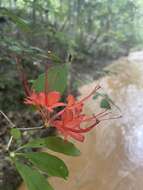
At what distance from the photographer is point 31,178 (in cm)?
78

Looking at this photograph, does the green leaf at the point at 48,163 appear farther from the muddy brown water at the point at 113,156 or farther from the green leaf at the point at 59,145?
the muddy brown water at the point at 113,156

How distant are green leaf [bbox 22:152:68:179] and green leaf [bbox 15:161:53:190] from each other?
18mm

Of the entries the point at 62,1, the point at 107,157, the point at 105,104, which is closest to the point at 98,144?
the point at 107,157

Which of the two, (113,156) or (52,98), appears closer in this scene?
(52,98)

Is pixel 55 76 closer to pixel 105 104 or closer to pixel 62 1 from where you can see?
pixel 105 104

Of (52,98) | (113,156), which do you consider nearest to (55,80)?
(52,98)

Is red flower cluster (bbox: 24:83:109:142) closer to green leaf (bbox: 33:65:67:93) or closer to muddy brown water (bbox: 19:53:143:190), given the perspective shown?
green leaf (bbox: 33:65:67:93)

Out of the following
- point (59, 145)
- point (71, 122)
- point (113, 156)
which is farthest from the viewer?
point (113, 156)

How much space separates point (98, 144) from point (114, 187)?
0.64 metres

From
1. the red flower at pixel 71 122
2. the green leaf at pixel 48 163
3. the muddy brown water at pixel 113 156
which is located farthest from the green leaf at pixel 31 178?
the muddy brown water at pixel 113 156

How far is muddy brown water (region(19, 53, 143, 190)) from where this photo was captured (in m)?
2.74

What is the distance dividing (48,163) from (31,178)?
0.05 metres

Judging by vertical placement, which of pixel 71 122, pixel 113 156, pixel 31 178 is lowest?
pixel 113 156

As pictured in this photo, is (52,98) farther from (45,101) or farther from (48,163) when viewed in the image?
(48,163)
